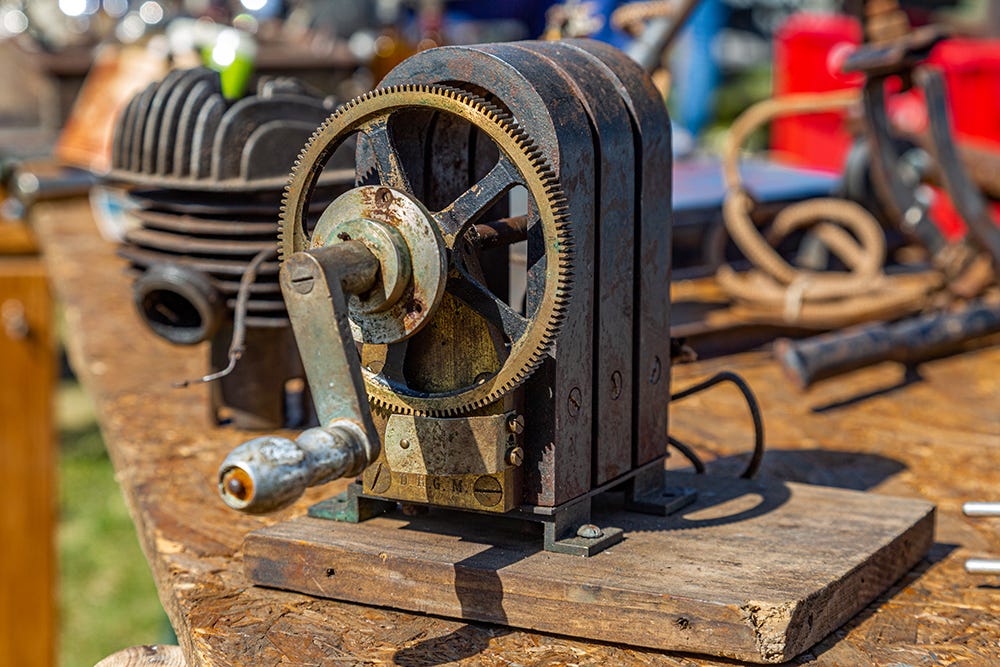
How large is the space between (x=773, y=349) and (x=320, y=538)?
4.76 feet

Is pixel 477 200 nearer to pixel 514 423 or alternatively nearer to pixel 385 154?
pixel 385 154

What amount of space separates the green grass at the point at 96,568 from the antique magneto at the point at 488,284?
131 inches

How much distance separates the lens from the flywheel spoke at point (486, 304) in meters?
1.28

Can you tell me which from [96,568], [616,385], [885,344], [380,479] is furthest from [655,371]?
[96,568]

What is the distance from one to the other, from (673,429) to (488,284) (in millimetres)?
685

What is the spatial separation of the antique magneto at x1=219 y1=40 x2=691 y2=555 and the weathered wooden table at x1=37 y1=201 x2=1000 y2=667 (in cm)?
15

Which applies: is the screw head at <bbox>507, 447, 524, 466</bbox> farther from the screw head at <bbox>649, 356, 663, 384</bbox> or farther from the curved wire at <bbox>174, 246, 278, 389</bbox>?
the curved wire at <bbox>174, 246, 278, 389</bbox>

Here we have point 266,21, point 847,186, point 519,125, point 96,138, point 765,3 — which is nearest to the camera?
Answer: point 519,125

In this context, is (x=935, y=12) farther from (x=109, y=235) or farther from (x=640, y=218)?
(x=640, y=218)

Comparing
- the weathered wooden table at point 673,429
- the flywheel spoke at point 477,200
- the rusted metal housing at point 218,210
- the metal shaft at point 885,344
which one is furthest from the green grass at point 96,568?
the flywheel spoke at point 477,200

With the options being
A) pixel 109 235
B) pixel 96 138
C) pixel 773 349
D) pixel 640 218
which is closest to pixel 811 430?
pixel 773 349

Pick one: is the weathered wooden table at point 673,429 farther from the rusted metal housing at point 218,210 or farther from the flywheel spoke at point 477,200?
the flywheel spoke at point 477,200

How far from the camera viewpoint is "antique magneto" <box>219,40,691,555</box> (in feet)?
4.03

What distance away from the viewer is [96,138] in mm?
3510
